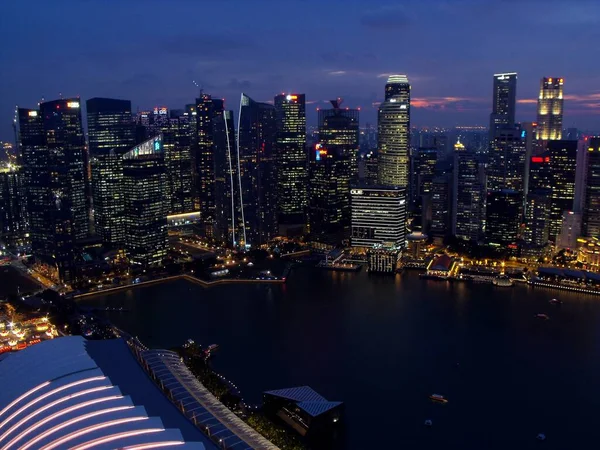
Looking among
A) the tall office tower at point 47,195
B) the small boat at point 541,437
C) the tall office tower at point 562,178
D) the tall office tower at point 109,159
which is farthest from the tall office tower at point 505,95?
the small boat at point 541,437

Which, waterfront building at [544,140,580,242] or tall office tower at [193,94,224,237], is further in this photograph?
tall office tower at [193,94,224,237]

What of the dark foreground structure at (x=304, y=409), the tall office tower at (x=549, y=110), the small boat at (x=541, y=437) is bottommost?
the small boat at (x=541, y=437)

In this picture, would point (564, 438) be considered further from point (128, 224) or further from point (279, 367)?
point (128, 224)

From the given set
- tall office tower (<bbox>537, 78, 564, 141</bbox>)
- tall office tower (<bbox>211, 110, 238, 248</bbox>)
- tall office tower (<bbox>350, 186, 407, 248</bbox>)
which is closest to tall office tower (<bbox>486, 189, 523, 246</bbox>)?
tall office tower (<bbox>350, 186, 407, 248</bbox>)

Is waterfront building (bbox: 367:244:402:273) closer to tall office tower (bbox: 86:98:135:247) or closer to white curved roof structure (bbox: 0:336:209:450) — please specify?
tall office tower (bbox: 86:98:135:247)

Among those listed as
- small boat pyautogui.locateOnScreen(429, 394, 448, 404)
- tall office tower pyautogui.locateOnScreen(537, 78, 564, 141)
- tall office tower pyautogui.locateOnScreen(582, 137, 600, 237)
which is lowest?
small boat pyautogui.locateOnScreen(429, 394, 448, 404)

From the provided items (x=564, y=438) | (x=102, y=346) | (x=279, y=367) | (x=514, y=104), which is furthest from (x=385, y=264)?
(x=514, y=104)

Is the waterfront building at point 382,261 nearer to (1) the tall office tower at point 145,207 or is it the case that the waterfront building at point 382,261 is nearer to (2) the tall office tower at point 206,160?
(1) the tall office tower at point 145,207
